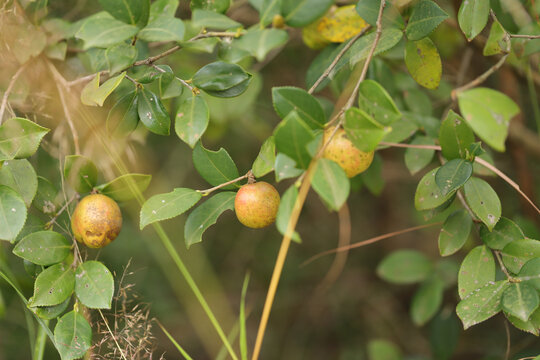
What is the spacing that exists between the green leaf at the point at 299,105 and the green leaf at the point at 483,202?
32 cm

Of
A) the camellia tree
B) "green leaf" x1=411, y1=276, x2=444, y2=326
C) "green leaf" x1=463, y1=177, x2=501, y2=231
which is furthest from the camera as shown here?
"green leaf" x1=411, y1=276, x2=444, y2=326

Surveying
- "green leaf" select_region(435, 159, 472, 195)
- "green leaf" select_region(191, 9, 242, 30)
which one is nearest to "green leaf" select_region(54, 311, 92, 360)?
"green leaf" select_region(191, 9, 242, 30)

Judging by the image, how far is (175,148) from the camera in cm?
238

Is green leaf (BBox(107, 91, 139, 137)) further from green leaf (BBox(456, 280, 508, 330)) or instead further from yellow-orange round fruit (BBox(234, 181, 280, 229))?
green leaf (BBox(456, 280, 508, 330))

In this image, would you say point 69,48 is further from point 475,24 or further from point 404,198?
point 404,198

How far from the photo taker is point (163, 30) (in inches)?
32.3

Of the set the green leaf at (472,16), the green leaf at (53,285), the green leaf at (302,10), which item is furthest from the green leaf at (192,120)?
the green leaf at (472,16)

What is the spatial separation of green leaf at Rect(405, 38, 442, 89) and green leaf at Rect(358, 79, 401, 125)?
26cm

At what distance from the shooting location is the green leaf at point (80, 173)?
90 centimetres

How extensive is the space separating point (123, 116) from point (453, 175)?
0.61 m

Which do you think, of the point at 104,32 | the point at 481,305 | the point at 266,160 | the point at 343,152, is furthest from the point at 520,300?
the point at 104,32

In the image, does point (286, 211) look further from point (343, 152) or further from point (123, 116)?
point (123, 116)

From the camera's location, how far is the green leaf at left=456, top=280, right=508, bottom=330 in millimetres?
782

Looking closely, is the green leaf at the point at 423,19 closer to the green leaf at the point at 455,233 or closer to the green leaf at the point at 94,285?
the green leaf at the point at 455,233
